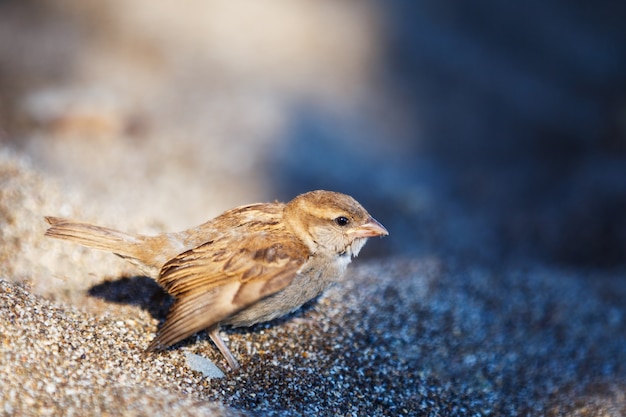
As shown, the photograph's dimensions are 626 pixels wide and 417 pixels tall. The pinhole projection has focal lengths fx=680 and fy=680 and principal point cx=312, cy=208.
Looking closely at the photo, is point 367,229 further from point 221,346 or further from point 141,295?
point 141,295

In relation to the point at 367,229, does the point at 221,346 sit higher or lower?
lower

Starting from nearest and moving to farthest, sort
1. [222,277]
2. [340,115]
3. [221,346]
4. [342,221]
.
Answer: [222,277], [221,346], [342,221], [340,115]

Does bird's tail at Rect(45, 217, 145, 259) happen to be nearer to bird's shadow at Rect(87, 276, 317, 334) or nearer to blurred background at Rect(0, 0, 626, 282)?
bird's shadow at Rect(87, 276, 317, 334)

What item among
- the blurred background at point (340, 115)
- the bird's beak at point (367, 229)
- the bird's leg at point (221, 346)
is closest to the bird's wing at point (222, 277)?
the bird's leg at point (221, 346)

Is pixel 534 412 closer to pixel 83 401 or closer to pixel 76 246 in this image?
pixel 83 401

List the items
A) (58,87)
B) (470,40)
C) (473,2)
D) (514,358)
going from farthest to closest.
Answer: (473,2) < (470,40) < (58,87) < (514,358)

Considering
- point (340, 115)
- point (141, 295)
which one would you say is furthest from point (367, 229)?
point (340, 115)

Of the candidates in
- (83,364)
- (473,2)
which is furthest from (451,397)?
(473,2)
